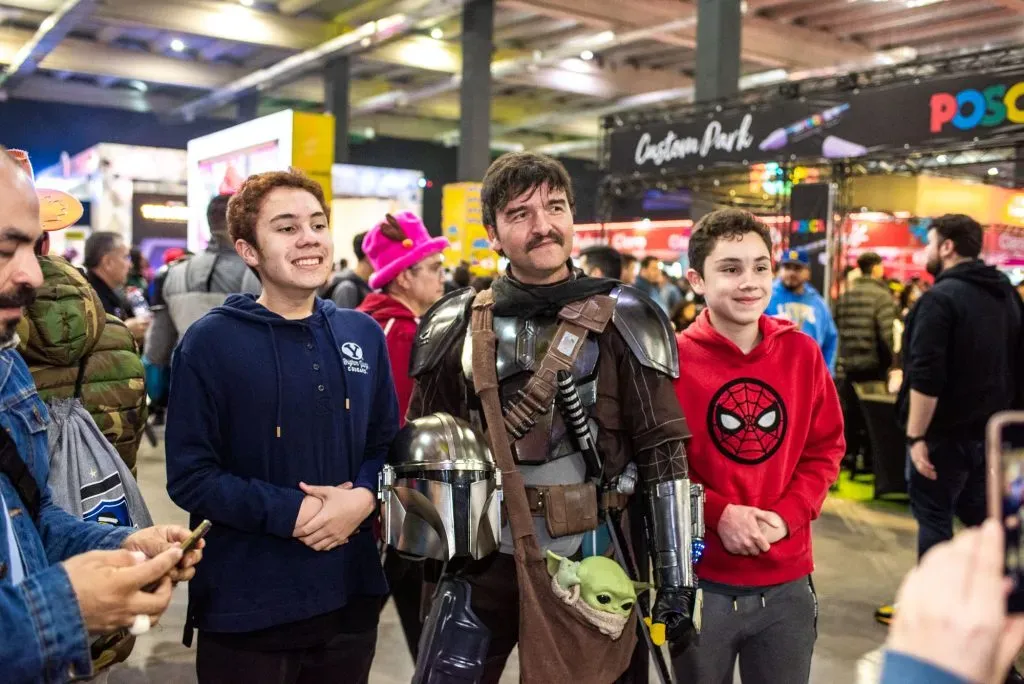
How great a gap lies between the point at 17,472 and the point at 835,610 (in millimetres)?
4026

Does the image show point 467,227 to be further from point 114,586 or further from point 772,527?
point 114,586

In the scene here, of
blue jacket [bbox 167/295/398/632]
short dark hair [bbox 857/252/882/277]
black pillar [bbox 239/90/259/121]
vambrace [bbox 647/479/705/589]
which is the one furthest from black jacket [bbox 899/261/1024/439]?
black pillar [bbox 239/90/259/121]

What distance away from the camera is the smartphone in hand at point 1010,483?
2.28 feet

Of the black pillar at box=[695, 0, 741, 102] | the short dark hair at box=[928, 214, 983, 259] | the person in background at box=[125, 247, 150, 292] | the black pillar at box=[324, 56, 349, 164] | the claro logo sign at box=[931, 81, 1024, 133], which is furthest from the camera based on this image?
the black pillar at box=[324, 56, 349, 164]

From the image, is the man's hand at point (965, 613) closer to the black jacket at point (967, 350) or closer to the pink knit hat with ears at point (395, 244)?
the pink knit hat with ears at point (395, 244)

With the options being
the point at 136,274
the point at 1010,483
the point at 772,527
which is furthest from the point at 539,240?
the point at 136,274

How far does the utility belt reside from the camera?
1.99 m

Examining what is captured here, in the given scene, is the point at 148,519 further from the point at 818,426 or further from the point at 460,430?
the point at 818,426

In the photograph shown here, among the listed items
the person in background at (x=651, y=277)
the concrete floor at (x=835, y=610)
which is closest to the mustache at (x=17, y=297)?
the concrete floor at (x=835, y=610)

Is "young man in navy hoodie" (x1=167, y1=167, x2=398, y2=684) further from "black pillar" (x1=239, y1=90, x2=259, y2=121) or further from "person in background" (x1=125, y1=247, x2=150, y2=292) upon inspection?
"black pillar" (x1=239, y1=90, x2=259, y2=121)

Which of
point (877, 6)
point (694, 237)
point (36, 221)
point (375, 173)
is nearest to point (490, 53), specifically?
point (375, 173)

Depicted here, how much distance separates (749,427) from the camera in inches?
86.9

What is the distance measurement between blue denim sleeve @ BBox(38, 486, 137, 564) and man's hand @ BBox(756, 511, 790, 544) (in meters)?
1.34

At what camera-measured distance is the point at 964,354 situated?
385 cm
